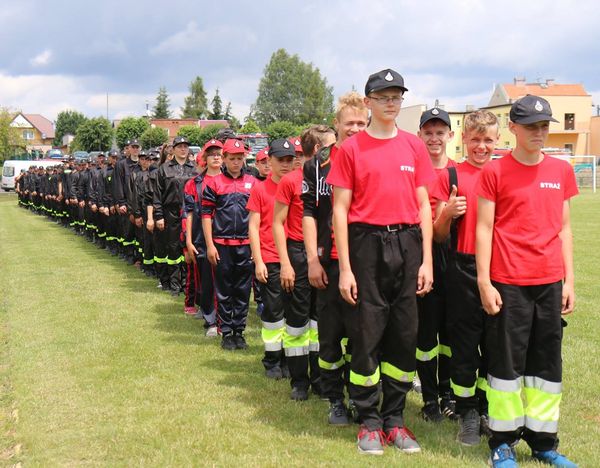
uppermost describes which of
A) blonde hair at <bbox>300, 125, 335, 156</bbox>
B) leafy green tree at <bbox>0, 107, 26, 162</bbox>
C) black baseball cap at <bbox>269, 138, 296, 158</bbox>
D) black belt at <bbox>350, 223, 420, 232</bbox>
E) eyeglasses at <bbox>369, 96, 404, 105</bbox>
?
leafy green tree at <bbox>0, 107, 26, 162</bbox>

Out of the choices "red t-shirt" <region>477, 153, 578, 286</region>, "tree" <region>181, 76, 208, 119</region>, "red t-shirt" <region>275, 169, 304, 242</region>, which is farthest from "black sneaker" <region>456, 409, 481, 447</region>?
"tree" <region>181, 76, 208, 119</region>

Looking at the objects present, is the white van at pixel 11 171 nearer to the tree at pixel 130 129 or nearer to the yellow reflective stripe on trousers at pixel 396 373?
the tree at pixel 130 129

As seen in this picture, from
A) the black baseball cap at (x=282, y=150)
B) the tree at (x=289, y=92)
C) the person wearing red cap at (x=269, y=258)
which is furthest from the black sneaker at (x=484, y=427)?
the tree at (x=289, y=92)

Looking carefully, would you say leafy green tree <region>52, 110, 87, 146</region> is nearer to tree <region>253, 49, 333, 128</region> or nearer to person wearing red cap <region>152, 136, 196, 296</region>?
tree <region>253, 49, 333, 128</region>

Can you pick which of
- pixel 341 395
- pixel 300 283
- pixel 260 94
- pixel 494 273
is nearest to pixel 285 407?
pixel 341 395

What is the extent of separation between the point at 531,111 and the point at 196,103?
388 feet

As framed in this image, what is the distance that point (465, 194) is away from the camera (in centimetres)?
477

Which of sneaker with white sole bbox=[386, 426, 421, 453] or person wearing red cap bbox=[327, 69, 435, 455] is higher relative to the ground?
person wearing red cap bbox=[327, 69, 435, 455]

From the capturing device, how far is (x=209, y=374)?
21.7ft

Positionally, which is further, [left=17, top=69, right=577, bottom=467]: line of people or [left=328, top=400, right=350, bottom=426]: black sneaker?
[left=328, top=400, right=350, bottom=426]: black sneaker

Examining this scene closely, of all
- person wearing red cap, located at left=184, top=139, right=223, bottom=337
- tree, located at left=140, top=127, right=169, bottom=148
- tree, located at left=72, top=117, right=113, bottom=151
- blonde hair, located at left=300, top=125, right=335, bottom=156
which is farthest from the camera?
tree, located at left=72, top=117, right=113, bottom=151

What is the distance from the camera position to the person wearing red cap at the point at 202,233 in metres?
8.10

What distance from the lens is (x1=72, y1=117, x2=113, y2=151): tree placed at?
86.2 metres

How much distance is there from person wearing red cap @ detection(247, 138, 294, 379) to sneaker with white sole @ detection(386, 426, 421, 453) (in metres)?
1.95
